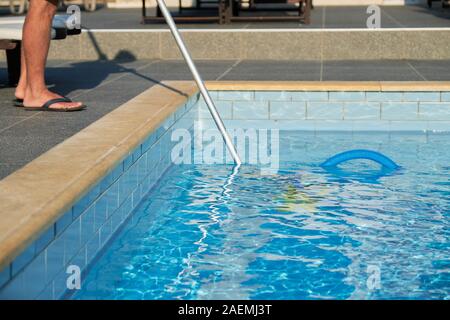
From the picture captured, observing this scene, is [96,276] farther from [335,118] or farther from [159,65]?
[159,65]

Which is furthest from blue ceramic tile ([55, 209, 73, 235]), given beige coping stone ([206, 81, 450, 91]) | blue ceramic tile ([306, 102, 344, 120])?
blue ceramic tile ([306, 102, 344, 120])

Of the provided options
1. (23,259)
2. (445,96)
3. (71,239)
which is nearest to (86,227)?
(71,239)

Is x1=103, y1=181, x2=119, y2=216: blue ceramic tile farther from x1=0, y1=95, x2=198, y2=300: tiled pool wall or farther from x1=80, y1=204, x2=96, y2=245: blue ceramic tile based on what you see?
x1=80, y1=204, x2=96, y2=245: blue ceramic tile

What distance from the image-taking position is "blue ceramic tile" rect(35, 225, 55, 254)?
3027 mm

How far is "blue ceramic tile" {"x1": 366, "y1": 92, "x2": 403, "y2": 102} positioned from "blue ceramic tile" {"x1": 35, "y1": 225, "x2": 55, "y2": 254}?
4.22m

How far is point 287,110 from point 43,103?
78.9 inches

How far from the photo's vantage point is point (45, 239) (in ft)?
10.2

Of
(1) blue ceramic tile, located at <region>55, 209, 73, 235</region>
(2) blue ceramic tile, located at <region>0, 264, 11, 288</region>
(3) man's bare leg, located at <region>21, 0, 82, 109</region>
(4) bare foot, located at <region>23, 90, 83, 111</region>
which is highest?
(3) man's bare leg, located at <region>21, 0, 82, 109</region>

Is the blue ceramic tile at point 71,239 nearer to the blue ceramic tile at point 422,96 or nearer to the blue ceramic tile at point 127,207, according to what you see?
the blue ceramic tile at point 127,207

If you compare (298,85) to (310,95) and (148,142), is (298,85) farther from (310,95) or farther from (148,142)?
(148,142)

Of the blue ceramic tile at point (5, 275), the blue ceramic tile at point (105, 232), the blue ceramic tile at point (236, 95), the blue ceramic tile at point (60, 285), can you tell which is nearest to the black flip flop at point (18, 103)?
the blue ceramic tile at point (236, 95)

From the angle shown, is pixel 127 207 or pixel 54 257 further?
pixel 127 207

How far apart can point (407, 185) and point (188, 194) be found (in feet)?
3.85

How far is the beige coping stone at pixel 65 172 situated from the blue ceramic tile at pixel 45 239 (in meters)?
0.02
